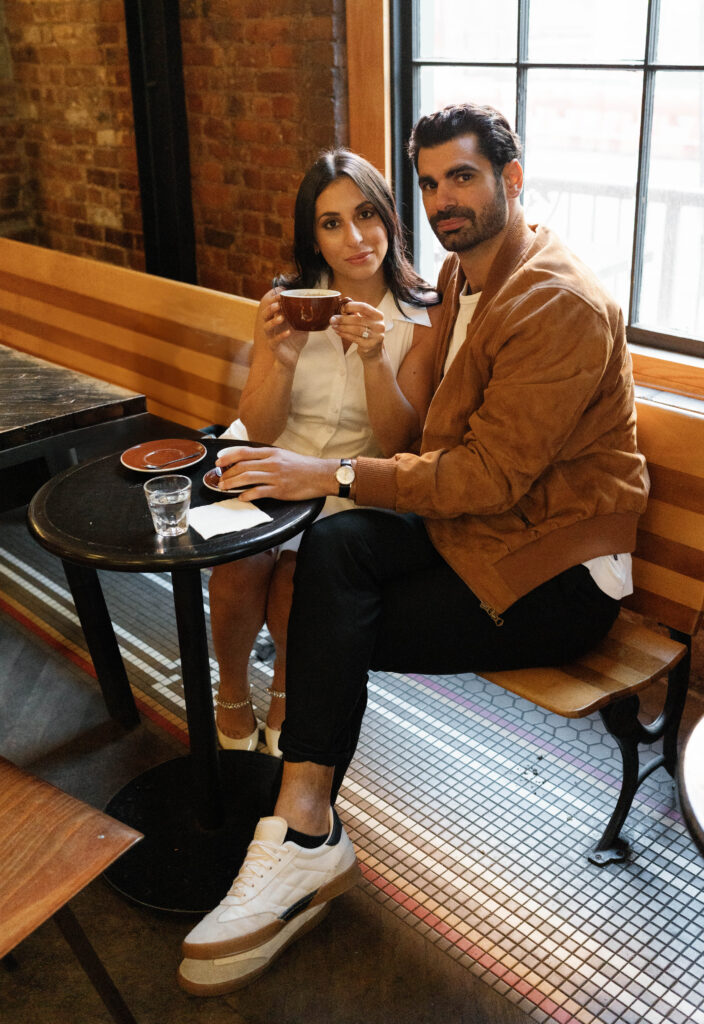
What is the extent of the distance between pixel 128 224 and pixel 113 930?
111 inches

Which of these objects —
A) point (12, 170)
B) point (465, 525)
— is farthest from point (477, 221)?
point (12, 170)

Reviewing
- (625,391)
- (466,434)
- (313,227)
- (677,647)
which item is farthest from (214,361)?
(677,647)

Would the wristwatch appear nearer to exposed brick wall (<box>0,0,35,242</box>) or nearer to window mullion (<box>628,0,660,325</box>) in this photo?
window mullion (<box>628,0,660,325</box>)

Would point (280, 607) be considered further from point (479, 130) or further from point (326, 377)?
point (479, 130)

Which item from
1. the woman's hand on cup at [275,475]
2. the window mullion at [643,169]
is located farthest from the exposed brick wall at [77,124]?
the woman's hand on cup at [275,475]

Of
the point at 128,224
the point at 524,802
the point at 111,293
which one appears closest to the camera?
the point at 524,802

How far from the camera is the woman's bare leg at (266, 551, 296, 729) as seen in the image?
6.88ft

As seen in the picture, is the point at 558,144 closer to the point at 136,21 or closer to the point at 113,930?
the point at 136,21

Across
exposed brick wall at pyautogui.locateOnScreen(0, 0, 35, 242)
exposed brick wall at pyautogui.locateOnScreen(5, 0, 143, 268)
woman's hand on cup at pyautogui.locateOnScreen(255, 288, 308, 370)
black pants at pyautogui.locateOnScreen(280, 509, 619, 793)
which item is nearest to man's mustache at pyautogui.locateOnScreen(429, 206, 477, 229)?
woman's hand on cup at pyautogui.locateOnScreen(255, 288, 308, 370)

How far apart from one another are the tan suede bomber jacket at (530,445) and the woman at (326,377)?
0.28 metres

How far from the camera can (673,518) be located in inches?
75.9

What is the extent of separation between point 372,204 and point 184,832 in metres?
1.40

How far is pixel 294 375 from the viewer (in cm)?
223

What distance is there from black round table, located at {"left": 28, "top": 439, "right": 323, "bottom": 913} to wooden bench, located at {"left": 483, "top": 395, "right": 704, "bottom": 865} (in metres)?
0.57
